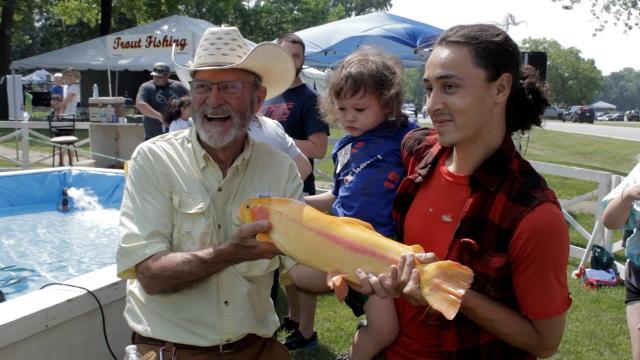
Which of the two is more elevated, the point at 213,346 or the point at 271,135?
the point at 271,135

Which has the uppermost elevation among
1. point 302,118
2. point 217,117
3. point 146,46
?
point 146,46

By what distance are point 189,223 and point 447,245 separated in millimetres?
1167

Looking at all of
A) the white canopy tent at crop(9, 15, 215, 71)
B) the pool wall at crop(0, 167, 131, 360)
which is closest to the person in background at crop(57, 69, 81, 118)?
the white canopy tent at crop(9, 15, 215, 71)

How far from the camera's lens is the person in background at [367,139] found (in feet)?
8.86

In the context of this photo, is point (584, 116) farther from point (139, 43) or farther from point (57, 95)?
point (57, 95)

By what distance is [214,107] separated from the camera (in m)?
2.70

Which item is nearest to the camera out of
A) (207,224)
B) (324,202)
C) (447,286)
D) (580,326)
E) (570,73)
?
(447,286)

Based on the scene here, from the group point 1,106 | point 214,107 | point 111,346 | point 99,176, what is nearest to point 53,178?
point 99,176

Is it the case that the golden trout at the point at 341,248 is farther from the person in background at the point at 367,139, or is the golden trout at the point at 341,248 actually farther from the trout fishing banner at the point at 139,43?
the trout fishing banner at the point at 139,43

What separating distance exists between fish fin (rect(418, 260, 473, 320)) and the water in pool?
6767 millimetres

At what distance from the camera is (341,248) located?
2.00 metres

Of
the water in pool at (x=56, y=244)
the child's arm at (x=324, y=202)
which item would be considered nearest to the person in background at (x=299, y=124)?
the child's arm at (x=324, y=202)

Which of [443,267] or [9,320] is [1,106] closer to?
[9,320]

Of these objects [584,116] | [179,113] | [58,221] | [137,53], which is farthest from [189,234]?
[584,116]
